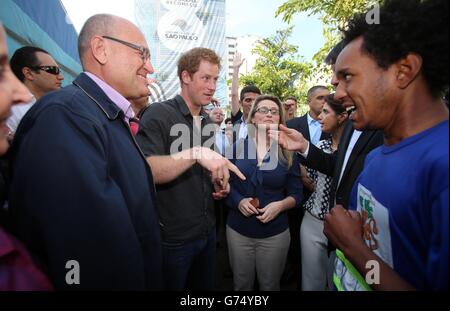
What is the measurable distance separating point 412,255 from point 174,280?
1.91 metres

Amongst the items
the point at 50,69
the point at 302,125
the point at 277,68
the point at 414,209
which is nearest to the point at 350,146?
the point at 414,209

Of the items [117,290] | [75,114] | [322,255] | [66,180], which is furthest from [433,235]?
[322,255]

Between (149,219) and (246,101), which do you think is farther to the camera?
(246,101)

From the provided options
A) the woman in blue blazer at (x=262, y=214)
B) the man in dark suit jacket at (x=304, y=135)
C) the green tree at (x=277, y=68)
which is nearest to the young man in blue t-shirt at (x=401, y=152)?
the woman in blue blazer at (x=262, y=214)

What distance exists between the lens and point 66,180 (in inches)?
45.4

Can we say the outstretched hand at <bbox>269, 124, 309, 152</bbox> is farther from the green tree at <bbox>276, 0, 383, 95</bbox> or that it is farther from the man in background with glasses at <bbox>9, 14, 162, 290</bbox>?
the green tree at <bbox>276, 0, 383, 95</bbox>

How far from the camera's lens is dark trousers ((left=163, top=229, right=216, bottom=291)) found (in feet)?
7.86

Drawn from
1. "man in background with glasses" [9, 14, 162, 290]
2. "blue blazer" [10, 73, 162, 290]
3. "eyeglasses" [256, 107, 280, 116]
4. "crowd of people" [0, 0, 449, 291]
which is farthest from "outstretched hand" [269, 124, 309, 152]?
"blue blazer" [10, 73, 162, 290]

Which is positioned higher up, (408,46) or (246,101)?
(408,46)

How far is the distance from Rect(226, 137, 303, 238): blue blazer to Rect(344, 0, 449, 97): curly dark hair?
6.25ft

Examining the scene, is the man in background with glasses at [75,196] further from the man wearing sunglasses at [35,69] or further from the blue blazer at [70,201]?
the man wearing sunglasses at [35,69]

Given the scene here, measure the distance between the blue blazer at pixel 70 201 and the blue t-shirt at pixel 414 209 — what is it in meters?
1.15

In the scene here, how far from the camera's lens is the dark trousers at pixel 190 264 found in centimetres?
239

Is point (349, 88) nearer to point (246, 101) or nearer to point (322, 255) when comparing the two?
point (322, 255)
